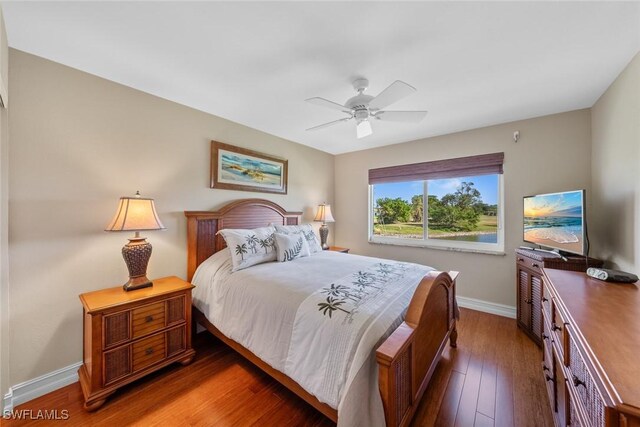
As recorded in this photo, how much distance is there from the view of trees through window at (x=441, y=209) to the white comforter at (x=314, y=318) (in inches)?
59.6

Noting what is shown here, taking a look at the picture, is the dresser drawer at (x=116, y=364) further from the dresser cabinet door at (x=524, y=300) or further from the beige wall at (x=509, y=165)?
the dresser cabinet door at (x=524, y=300)

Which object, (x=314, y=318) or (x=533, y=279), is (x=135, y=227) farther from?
(x=533, y=279)

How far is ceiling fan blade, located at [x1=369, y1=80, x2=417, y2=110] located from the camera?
1571 millimetres

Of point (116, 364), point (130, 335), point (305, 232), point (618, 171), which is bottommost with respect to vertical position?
point (116, 364)

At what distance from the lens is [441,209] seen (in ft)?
11.5

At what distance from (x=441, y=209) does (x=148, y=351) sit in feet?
12.2

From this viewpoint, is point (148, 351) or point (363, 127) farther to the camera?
point (363, 127)

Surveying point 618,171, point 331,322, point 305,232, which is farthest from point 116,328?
point 618,171

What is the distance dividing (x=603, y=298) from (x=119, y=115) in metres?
3.51

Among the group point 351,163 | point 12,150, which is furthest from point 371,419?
point 351,163

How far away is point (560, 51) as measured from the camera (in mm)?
1623

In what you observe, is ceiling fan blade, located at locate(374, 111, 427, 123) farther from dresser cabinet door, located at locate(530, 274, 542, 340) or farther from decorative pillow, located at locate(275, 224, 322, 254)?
dresser cabinet door, located at locate(530, 274, 542, 340)

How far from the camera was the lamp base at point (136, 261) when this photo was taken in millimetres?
1884

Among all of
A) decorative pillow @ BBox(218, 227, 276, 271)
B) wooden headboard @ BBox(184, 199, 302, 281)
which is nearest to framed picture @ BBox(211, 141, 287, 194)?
wooden headboard @ BBox(184, 199, 302, 281)
